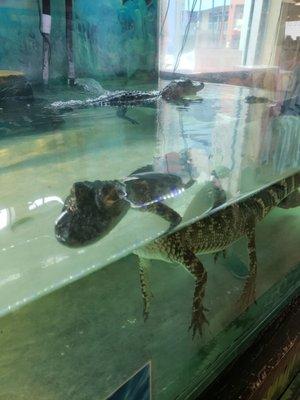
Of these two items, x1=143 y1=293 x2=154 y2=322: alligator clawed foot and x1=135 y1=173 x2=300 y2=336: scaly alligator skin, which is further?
x1=143 y1=293 x2=154 y2=322: alligator clawed foot

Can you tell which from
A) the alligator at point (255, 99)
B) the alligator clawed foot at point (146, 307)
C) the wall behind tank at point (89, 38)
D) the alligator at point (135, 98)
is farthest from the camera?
the alligator at point (135, 98)

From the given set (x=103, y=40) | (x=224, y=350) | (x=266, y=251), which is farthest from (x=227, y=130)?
(x=103, y=40)

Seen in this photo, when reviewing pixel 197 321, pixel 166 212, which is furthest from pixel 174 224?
pixel 197 321

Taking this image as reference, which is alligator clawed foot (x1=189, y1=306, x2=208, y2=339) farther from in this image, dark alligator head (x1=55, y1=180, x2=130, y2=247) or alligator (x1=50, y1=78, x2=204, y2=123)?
alligator (x1=50, y1=78, x2=204, y2=123)

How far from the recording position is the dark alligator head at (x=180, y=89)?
3908 millimetres

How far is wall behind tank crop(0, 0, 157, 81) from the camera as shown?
10.7 ft

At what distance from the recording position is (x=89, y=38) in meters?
3.73

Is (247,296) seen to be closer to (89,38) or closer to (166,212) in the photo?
(166,212)

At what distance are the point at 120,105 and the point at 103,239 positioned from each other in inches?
154

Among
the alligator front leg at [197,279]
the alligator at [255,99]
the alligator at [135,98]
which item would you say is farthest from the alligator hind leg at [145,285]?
the alligator at [135,98]

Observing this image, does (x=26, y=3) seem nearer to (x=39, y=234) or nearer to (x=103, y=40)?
(x=103, y=40)

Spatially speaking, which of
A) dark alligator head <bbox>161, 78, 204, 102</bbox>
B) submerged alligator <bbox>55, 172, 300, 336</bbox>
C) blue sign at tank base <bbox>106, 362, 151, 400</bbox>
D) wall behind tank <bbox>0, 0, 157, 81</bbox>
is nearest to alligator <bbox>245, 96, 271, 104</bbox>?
dark alligator head <bbox>161, 78, 204, 102</bbox>

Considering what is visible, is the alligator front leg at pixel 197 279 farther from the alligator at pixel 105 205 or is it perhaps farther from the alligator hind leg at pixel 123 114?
the alligator hind leg at pixel 123 114

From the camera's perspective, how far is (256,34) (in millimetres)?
1926
